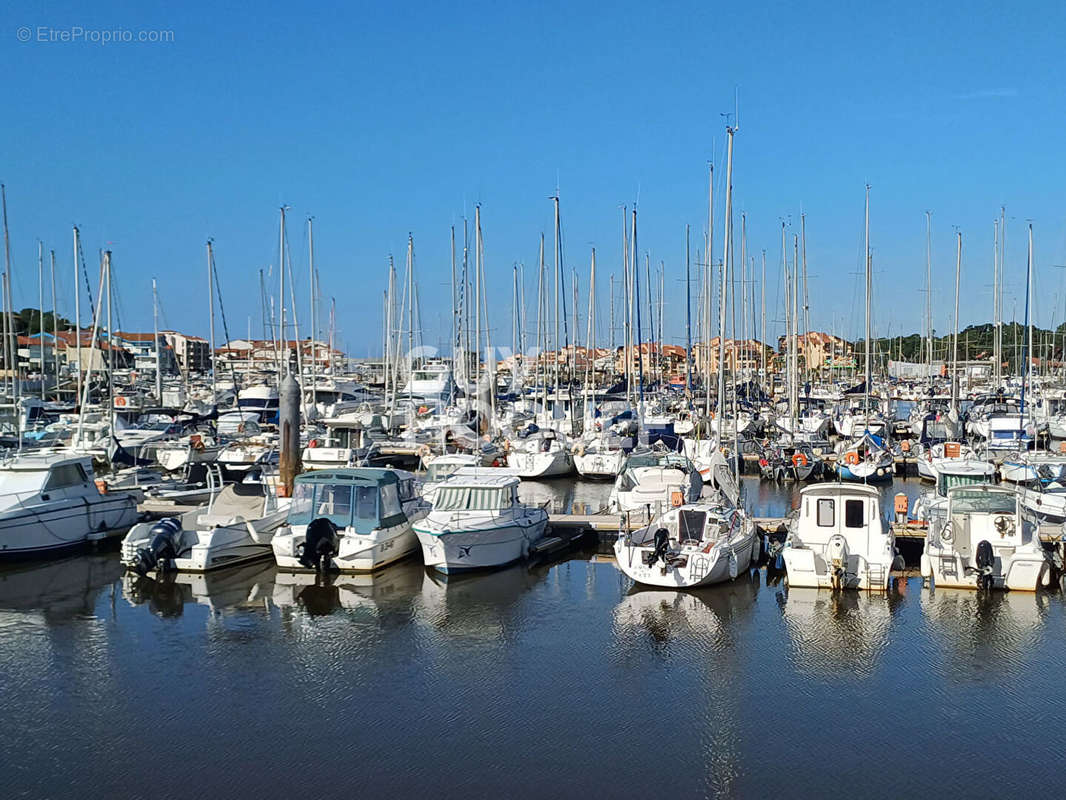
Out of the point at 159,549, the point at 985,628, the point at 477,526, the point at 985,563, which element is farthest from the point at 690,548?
the point at 159,549

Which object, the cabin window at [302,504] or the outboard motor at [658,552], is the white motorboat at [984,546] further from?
the cabin window at [302,504]

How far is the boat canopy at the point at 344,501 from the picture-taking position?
25.9 m

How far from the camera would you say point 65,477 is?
28.1 metres

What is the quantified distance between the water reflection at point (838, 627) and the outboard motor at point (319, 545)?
10.8 meters

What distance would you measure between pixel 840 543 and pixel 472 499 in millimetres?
9407

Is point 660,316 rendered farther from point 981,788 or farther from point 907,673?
point 981,788

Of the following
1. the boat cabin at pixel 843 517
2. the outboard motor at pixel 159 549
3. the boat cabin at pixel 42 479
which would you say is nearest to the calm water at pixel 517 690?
the outboard motor at pixel 159 549

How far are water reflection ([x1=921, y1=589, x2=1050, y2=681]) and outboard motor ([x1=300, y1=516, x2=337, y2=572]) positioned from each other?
1383 centimetres

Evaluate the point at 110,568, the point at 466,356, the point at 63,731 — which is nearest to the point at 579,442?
the point at 466,356

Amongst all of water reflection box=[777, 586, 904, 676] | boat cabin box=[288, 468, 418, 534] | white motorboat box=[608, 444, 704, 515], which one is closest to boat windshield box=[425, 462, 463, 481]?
white motorboat box=[608, 444, 704, 515]

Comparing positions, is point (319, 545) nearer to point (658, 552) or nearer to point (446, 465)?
point (658, 552)

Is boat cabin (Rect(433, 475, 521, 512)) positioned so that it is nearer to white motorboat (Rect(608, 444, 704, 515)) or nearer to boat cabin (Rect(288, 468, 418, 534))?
boat cabin (Rect(288, 468, 418, 534))

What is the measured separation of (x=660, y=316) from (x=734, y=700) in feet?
185

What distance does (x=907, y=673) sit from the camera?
18234 millimetres
